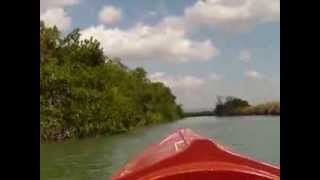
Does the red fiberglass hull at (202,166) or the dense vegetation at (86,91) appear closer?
the red fiberglass hull at (202,166)

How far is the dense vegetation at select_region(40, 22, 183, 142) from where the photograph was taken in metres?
8.16

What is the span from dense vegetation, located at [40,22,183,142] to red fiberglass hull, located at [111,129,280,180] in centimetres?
627

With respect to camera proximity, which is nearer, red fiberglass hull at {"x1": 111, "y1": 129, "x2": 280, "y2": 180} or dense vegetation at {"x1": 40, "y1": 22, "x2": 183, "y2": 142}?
red fiberglass hull at {"x1": 111, "y1": 129, "x2": 280, "y2": 180}

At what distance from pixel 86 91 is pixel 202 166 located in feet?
26.5

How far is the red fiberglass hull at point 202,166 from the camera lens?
133cm

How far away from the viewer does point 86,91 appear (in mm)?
9297

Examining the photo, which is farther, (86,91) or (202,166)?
(86,91)

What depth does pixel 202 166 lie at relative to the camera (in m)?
1.36

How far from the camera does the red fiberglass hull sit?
4.35ft

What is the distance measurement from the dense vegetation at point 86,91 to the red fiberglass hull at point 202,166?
627 cm
